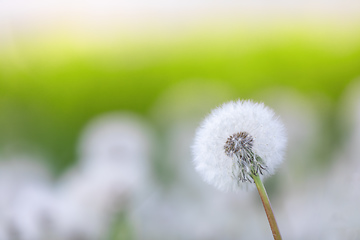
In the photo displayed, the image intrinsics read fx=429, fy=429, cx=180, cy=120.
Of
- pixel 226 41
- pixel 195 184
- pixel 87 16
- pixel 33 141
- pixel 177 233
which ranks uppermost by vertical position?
pixel 87 16

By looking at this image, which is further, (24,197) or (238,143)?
(24,197)

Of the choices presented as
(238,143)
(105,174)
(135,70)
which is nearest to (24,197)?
(105,174)

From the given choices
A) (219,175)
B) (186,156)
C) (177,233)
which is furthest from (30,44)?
(219,175)

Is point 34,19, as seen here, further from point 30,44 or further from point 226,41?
point 226,41

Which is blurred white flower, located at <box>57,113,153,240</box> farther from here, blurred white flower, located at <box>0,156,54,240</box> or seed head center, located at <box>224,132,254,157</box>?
seed head center, located at <box>224,132,254,157</box>

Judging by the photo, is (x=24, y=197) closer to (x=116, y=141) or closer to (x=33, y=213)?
(x=33, y=213)

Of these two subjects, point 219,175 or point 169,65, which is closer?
point 219,175

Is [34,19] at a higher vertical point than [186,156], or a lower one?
higher
